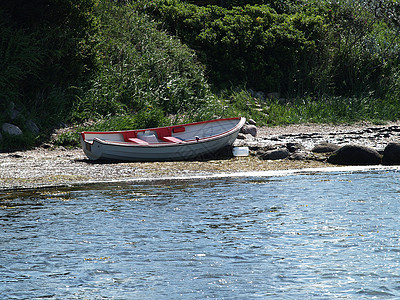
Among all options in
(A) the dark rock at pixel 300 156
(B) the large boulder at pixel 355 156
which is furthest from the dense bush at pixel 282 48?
(B) the large boulder at pixel 355 156

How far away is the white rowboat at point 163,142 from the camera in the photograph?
13.9 meters

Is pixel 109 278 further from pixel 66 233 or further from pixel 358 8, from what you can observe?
pixel 358 8

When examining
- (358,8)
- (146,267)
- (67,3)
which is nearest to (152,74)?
(67,3)

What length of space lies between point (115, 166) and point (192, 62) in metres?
7.85

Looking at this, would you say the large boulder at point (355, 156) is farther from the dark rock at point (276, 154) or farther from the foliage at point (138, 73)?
the foliage at point (138, 73)

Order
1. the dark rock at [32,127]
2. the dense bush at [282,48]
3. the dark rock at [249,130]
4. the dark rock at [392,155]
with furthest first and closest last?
the dense bush at [282,48]
the dark rock at [249,130]
the dark rock at [32,127]
the dark rock at [392,155]

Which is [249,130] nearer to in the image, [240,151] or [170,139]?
[240,151]

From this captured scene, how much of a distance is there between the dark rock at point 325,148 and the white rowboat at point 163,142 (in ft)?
6.68

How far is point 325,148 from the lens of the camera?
49.6 feet

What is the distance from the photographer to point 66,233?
8602 millimetres

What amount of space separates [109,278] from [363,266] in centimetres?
300

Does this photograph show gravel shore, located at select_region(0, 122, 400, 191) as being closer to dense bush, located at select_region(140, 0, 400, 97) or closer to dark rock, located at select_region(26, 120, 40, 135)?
dark rock, located at select_region(26, 120, 40, 135)

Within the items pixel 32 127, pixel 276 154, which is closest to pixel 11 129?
pixel 32 127

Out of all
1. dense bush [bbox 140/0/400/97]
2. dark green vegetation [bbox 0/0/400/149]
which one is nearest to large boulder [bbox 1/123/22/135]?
dark green vegetation [bbox 0/0/400/149]
